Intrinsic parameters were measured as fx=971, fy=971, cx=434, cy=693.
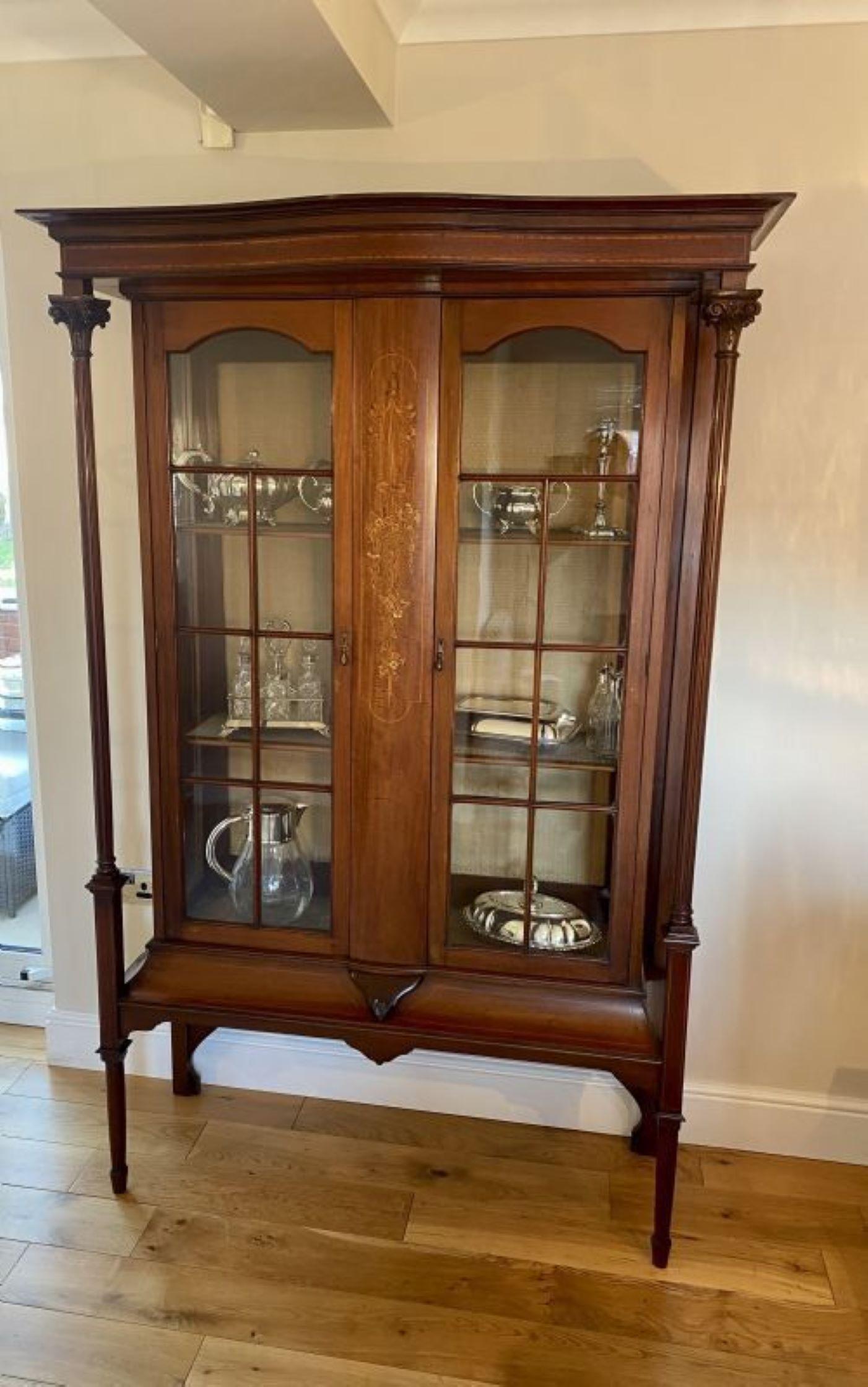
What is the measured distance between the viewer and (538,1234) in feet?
6.63

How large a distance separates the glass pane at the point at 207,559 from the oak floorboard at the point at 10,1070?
4.55 feet

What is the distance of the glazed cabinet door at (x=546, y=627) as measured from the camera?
67.8 inches

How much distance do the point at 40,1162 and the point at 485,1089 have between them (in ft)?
3.40

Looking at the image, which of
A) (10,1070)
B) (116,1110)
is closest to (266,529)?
(116,1110)

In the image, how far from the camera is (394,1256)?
1953 millimetres

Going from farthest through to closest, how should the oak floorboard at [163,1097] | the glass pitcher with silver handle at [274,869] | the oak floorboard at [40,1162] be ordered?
the oak floorboard at [163,1097]
the oak floorboard at [40,1162]
the glass pitcher with silver handle at [274,869]

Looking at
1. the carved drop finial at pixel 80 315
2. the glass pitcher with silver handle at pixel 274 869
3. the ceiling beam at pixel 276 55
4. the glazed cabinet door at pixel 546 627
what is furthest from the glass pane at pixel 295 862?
the ceiling beam at pixel 276 55

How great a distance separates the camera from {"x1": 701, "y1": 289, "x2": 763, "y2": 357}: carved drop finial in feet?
5.19

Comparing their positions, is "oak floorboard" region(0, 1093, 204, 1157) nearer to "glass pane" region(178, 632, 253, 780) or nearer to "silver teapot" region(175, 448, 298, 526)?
"glass pane" region(178, 632, 253, 780)

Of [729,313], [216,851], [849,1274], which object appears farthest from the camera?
[216,851]

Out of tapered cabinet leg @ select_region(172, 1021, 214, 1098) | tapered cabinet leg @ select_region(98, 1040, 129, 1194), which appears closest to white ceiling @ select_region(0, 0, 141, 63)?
tapered cabinet leg @ select_region(98, 1040, 129, 1194)

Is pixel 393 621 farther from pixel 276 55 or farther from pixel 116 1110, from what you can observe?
pixel 116 1110

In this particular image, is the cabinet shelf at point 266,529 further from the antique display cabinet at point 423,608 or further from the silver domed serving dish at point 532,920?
the silver domed serving dish at point 532,920

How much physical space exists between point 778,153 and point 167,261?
1.20 m
